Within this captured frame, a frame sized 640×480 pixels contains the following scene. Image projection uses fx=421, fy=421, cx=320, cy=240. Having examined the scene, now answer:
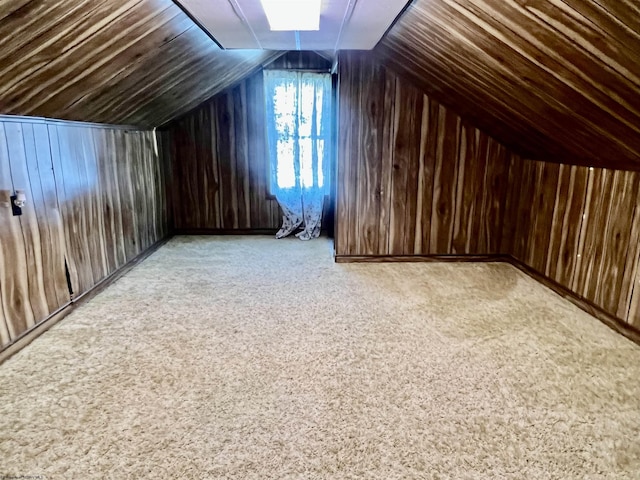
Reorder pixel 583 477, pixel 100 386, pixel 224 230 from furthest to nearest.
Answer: pixel 224 230 → pixel 100 386 → pixel 583 477

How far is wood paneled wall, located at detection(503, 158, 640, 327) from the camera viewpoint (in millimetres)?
2461

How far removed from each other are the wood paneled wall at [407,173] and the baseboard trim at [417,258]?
4cm

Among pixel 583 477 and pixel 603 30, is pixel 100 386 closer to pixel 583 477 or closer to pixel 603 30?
pixel 583 477

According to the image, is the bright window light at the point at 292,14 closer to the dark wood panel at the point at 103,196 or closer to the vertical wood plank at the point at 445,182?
the dark wood panel at the point at 103,196

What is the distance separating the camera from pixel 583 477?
1427 millimetres

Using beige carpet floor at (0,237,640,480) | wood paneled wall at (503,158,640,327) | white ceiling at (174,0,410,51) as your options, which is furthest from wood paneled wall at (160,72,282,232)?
wood paneled wall at (503,158,640,327)

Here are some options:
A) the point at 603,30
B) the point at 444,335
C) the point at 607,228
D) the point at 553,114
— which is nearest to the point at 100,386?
the point at 444,335

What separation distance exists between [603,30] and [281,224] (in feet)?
12.7

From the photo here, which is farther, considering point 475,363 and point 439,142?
point 439,142

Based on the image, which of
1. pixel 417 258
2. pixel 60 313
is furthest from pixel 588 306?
pixel 60 313

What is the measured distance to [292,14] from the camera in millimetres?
2193

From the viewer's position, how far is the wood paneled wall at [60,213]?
2.19 m

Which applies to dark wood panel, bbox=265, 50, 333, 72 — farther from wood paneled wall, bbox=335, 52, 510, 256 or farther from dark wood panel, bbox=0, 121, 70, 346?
dark wood panel, bbox=0, 121, 70, 346

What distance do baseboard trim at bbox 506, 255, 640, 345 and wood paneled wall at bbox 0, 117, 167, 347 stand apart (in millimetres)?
3368
